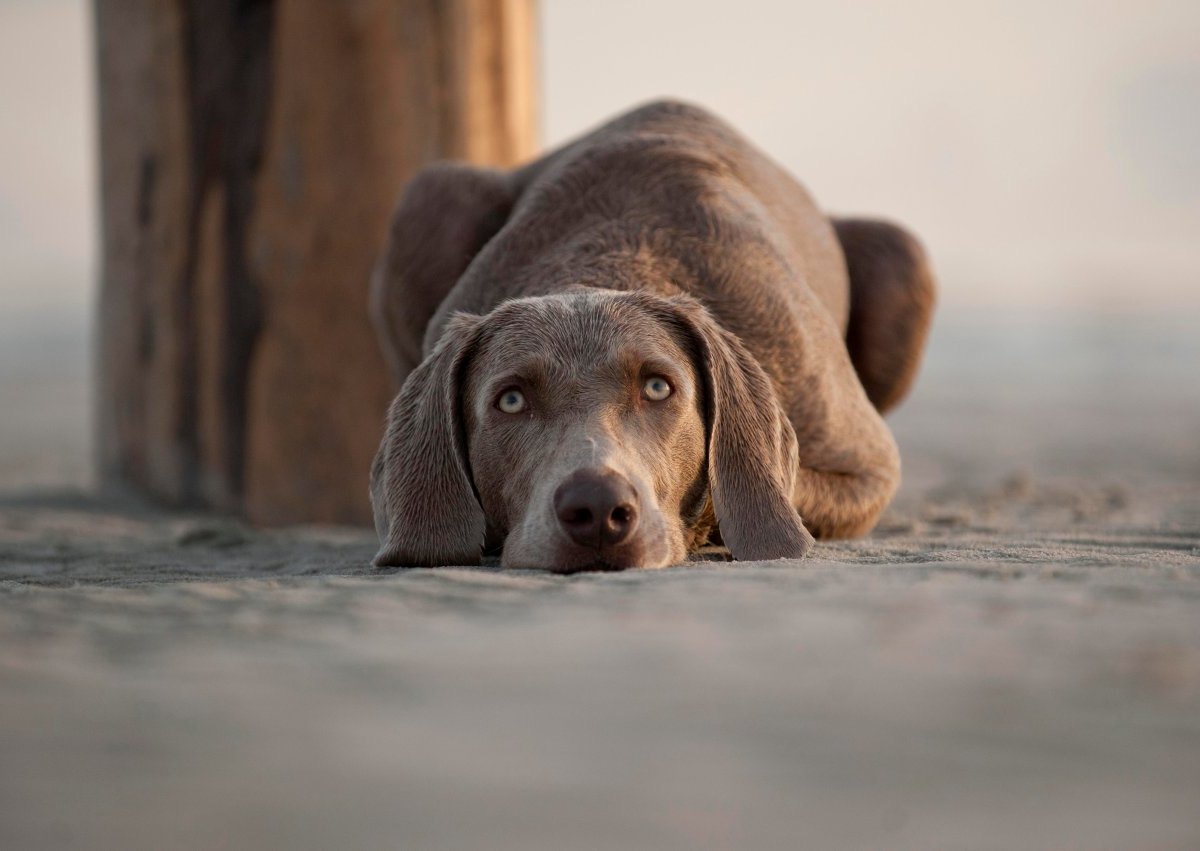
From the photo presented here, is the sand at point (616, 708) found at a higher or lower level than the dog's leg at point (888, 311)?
lower

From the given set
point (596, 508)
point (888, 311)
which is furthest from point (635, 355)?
Result: point (888, 311)

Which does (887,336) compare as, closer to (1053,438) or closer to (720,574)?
(720,574)

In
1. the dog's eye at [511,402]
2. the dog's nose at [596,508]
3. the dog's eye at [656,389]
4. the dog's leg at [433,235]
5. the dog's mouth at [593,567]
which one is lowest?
the dog's mouth at [593,567]

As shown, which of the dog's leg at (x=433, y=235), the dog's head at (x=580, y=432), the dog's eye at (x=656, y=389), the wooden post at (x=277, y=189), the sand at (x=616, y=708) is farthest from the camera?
the wooden post at (x=277, y=189)

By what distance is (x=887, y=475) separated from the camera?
4500 millimetres

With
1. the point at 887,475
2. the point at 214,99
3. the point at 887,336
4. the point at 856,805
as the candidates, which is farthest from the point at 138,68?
the point at 856,805

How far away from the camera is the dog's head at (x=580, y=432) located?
351 cm

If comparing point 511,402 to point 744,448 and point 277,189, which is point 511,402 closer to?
point 744,448

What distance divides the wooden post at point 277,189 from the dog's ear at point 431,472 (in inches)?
83.4

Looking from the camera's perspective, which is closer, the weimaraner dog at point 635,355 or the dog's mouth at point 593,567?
the dog's mouth at point 593,567

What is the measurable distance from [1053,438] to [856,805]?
1058 cm

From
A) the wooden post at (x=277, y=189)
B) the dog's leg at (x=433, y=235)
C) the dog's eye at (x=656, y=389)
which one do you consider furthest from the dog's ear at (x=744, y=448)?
the wooden post at (x=277, y=189)

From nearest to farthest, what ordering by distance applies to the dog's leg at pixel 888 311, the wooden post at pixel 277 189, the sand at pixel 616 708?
the sand at pixel 616 708
the dog's leg at pixel 888 311
the wooden post at pixel 277 189

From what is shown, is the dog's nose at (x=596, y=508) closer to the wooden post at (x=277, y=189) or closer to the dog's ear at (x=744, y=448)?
the dog's ear at (x=744, y=448)
